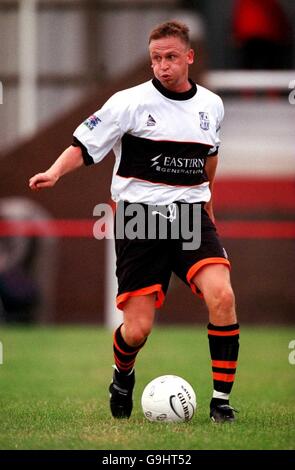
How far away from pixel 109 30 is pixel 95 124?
11.6 m

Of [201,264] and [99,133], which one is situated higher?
[99,133]

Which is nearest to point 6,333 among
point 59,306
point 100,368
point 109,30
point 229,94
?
point 59,306

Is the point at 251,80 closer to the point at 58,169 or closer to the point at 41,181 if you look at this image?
the point at 58,169

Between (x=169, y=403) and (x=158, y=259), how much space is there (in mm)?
739

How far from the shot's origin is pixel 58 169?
5.96 meters

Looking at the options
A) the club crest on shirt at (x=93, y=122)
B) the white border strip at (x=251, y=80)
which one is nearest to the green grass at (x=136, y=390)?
the club crest on shirt at (x=93, y=122)

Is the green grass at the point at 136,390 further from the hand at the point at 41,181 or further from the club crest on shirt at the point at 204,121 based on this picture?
the club crest on shirt at the point at 204,121

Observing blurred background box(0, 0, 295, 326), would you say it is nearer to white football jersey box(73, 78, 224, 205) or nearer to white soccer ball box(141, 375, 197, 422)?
white soccer ball box(141, 375, 197, 422)

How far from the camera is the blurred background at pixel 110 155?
14.1m

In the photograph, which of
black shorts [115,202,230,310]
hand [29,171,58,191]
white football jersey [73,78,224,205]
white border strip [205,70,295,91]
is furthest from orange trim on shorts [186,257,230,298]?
white border strip [205,70,295,91]

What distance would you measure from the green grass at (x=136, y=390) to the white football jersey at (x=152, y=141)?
121 cm

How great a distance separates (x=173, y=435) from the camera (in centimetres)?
566

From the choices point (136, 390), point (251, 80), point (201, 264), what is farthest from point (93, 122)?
point (251, 80)
